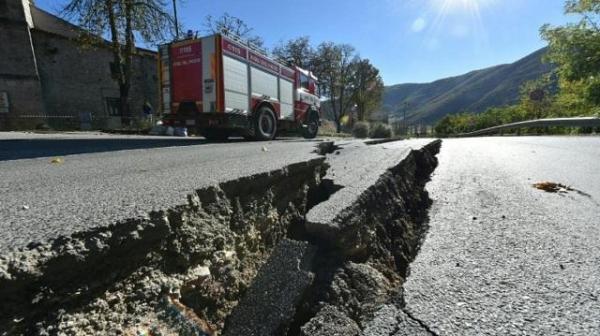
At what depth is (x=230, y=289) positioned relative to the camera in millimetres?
1210

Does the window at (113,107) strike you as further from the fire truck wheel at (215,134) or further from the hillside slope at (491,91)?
the hillside slope at (491,91)

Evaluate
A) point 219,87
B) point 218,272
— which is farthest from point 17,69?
point 218,272

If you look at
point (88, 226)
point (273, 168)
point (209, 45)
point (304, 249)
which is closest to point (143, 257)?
point (88, 226)

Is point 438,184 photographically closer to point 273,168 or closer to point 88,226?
point 273,168

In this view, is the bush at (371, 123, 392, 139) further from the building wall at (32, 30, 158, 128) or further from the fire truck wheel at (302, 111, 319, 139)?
the building wall at (32, 30, 158, 128)

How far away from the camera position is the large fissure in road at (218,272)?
2.58 ft

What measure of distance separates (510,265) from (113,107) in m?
28.4

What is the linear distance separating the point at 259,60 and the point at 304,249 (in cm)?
762

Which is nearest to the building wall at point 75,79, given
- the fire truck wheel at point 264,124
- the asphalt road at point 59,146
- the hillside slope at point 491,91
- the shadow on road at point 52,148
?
the asphalt road at point 59,146

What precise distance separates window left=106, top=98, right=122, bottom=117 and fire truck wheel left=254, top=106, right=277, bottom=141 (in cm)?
2076

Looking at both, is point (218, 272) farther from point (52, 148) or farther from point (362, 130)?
point (362, 130)

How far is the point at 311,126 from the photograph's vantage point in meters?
11.7

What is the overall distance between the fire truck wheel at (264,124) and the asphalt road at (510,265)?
20.2ft

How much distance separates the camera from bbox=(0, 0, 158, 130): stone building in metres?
19.2
